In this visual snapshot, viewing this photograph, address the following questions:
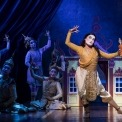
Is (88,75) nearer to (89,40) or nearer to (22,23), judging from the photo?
(89,40)

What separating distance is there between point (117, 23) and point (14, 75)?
270 centimetres

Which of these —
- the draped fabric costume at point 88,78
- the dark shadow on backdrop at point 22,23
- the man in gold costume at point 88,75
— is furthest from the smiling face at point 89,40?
the dark shadow on backdrop at point 22,23

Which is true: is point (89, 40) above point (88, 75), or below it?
above

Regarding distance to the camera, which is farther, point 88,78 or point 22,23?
point 22,23

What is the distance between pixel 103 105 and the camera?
33.3 ft

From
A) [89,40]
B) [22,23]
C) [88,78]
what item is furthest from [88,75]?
[22,23]

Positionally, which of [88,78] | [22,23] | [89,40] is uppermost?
[22,23]

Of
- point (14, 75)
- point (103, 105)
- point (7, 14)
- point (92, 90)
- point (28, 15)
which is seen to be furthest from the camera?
point (103, 105)

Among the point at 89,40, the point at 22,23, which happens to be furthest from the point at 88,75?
the point at 22,23

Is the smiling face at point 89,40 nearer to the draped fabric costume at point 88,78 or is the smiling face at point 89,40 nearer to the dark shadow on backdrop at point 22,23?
the draped fabric costume at point 88,78

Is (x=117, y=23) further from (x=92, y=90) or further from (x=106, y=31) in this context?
(x=92, y=90)

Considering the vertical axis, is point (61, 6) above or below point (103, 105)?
above

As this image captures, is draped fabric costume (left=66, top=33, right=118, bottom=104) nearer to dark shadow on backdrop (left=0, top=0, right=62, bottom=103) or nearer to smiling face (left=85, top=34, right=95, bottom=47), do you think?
smiling face (left=85, top=34, right=95, bottom=47)

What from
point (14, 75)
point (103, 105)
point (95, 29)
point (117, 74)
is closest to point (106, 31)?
point (95, 29)
